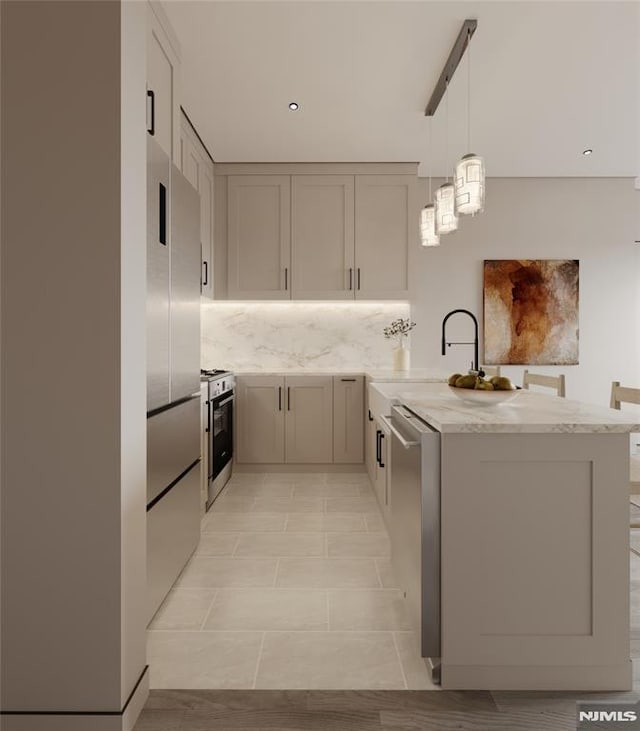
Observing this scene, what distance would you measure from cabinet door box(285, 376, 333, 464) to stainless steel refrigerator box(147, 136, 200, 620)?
1836 mm

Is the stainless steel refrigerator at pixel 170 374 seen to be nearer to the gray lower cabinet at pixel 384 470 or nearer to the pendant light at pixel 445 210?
the gray lower cabinet at pixel 384 470

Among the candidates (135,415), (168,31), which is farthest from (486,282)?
(135,415)

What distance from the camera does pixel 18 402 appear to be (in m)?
1.44

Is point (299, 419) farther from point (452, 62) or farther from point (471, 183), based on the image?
point (452, 62)

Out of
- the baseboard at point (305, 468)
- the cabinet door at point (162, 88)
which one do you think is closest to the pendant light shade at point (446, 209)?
the cabinet door at point (162, 88)

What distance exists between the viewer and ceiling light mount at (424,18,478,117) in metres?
2.64

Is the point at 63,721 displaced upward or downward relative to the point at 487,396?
downward

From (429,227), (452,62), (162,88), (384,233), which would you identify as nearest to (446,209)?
(429,227)

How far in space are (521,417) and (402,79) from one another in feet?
7.94

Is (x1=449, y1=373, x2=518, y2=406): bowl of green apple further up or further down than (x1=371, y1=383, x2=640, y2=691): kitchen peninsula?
further up

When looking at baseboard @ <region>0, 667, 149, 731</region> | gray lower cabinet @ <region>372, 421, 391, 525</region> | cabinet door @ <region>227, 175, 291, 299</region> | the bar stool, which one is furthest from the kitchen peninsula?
cabinet door @ <region>227, 175, 291, 299</region>

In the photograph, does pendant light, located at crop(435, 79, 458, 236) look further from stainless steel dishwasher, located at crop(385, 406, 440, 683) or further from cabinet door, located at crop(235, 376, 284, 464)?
cabinet door, located at crop(235, 376, 284, 464)

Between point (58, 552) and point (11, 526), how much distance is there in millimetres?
150

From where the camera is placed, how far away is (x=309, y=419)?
459cm
